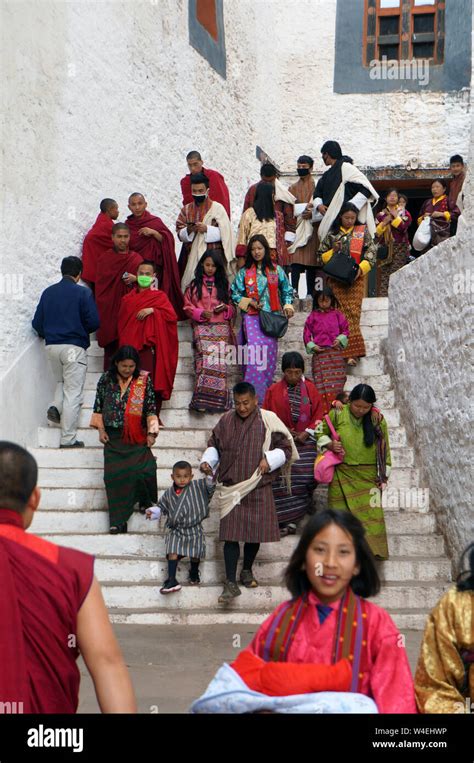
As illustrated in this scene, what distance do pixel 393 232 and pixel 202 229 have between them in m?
3.12

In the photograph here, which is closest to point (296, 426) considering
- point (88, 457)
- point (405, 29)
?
point (88, 457)

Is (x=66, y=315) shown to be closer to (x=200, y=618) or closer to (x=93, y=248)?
(x=93, y=248)

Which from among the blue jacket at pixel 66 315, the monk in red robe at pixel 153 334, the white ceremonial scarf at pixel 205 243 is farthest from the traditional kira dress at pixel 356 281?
the blue jacket at pixel 66 315

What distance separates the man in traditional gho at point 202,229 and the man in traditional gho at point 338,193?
0.94 m

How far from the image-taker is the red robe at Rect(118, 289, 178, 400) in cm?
753

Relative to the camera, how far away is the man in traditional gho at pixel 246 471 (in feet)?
19.7

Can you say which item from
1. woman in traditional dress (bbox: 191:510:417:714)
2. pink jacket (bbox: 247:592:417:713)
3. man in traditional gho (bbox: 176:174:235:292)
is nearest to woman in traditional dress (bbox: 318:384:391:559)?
man in traditional gho (bbox: 176:174:235:292)

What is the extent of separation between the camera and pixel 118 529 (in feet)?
21.3

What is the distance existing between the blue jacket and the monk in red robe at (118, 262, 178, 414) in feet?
0.96

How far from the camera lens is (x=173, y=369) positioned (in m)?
7.61

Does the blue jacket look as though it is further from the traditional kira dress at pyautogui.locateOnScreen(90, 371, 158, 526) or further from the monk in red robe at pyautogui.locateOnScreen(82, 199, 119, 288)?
the monk in red robe at pyautogui.locateOnScreen(82, 199, 119, 288)

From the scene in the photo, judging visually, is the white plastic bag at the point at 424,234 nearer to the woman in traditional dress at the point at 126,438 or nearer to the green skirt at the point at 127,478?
the woman in traditional dress at the point at 126,438

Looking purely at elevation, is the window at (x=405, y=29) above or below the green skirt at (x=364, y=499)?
above
